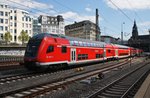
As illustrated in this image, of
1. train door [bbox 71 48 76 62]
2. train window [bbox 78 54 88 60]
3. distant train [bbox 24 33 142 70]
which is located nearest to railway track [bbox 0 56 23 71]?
distant train [bbox 24 33 142 70]

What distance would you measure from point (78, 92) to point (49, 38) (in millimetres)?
10811

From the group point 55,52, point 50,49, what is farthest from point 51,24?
point 50,49

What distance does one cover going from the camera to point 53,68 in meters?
26.1

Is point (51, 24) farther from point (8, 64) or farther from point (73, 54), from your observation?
point (73, 54)

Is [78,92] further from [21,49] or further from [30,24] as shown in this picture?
[30,24]

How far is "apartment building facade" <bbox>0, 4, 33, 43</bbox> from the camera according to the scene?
358 feet

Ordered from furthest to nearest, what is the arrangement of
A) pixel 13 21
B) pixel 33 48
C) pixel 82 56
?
pixel 13 21 < pixel 82 56 < pixel 33 48

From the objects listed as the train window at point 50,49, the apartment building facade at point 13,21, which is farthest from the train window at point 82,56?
the apartment building facade at point 13,21

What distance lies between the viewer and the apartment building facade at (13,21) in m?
109

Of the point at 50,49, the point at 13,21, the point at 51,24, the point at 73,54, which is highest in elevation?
the point at 51,24

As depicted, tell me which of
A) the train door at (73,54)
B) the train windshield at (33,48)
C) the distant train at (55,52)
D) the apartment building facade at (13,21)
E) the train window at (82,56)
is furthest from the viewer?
the apartment building facade at (13,21)

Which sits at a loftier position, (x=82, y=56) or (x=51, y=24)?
(x=51, y=24)

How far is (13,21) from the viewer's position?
389ft

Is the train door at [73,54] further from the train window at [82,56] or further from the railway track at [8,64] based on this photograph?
the railway track at [8,64]
